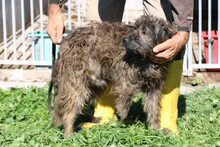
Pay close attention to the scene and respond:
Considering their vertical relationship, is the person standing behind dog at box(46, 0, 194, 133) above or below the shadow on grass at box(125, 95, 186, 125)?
above

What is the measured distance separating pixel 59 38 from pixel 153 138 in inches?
53.3

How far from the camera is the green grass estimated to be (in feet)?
15.5

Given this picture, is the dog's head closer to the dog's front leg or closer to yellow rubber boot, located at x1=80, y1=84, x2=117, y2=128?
the dog's front leg

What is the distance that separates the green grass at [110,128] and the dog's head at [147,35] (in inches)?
32.9

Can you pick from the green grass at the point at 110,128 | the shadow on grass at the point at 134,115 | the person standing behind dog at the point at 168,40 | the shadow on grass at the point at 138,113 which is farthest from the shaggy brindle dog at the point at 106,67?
the shadow on grass at the point at 138,113

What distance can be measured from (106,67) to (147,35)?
1.89 ft

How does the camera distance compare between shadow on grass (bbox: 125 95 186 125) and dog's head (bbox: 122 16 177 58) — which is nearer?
dog's head (bbox: 122 16 177 58)

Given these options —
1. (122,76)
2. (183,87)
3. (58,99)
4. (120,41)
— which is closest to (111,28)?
(120,41)

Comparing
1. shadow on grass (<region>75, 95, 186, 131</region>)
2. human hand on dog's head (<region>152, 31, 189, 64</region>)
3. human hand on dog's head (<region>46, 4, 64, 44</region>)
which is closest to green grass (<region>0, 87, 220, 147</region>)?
shadow on grass (<region>75, 95, 186, 131</region>)

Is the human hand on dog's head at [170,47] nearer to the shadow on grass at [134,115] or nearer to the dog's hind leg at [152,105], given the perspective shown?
the dog's hind leg at [152,105]

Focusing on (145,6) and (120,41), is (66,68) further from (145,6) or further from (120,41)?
(145,6)

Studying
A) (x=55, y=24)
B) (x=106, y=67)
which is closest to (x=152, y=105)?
(x=106, y=67)

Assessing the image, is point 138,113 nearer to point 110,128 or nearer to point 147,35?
point 110,128

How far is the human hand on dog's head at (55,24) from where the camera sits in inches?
198
